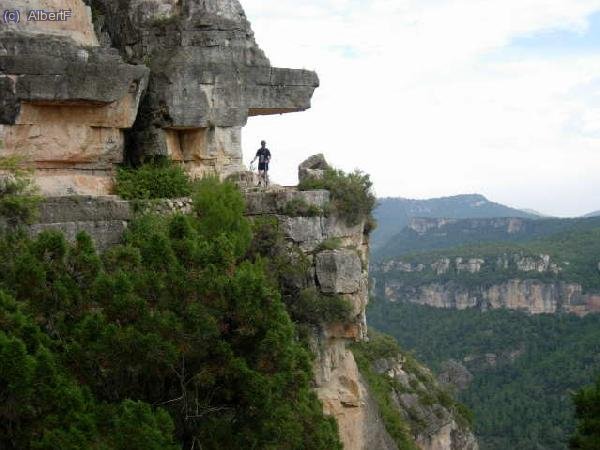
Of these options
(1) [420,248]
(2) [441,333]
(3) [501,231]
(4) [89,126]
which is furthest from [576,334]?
(4) [89,126]

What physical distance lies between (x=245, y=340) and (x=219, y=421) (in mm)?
1151

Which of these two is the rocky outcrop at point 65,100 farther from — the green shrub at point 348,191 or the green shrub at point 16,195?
the green shrub at point 348,191

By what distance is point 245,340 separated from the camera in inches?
447

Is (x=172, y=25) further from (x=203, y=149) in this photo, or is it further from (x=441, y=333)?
(x=441, y=333)

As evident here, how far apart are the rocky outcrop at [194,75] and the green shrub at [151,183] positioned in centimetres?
72

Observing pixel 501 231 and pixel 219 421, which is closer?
pixel 219 421

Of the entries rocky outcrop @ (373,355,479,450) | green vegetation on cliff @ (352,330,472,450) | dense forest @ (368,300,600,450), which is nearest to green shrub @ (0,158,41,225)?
green vegetation on cliff @ (352,330,472,450)

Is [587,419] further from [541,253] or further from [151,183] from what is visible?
[541,253]

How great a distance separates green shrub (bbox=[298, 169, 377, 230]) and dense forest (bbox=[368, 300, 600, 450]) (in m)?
45.3

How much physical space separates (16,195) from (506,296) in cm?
9742

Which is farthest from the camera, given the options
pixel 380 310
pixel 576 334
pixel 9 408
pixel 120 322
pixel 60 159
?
pixel 380 310

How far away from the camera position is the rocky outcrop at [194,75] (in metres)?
17.5

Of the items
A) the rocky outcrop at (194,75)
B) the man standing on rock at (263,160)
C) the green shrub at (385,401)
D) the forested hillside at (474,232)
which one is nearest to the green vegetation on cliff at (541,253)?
the forested hillside at (474,232)

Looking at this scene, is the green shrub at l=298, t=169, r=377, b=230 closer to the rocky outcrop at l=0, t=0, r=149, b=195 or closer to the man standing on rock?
the man standing on rock
